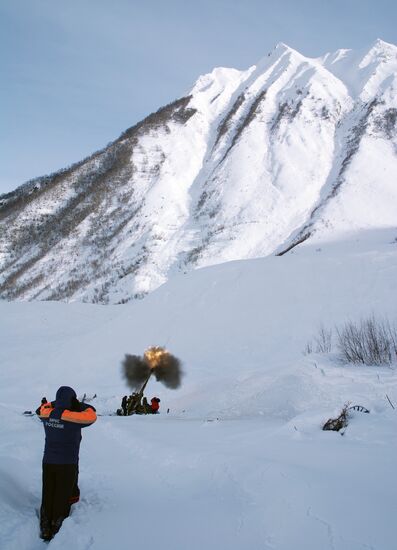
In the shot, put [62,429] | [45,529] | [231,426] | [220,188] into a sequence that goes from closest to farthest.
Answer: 1. [45,529]
2. [62,429]
3. [231,426]
4. [220,188]

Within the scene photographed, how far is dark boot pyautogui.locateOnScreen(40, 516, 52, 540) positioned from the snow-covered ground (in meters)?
0.11

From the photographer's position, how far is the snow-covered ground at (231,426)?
3918 millimetres

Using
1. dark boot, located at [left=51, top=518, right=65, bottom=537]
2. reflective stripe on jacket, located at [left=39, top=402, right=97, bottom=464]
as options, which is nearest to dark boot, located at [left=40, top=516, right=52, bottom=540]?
dark boot, located at [left=51, top=518, right=65, bottom=537]

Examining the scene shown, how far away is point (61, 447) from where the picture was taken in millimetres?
4766

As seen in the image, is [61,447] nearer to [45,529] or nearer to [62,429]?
[62,429]

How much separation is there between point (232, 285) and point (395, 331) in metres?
9.24

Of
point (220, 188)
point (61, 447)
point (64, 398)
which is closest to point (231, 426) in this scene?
point (61, 447)

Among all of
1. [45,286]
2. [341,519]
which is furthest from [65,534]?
[45,286]

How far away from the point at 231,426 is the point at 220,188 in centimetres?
5554

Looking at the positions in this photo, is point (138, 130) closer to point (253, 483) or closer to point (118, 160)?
point (118, 160)

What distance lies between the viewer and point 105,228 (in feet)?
208

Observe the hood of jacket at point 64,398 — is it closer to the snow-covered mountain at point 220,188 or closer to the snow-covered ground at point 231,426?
the snow-covered ground at point 231,426

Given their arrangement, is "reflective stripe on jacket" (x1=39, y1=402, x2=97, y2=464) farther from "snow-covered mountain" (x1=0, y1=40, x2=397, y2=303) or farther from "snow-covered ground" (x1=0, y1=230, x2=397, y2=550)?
"snow-covered mountain" (x1=0, y1=40, x2=397, y2=303)

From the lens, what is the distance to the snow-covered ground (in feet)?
12.9
